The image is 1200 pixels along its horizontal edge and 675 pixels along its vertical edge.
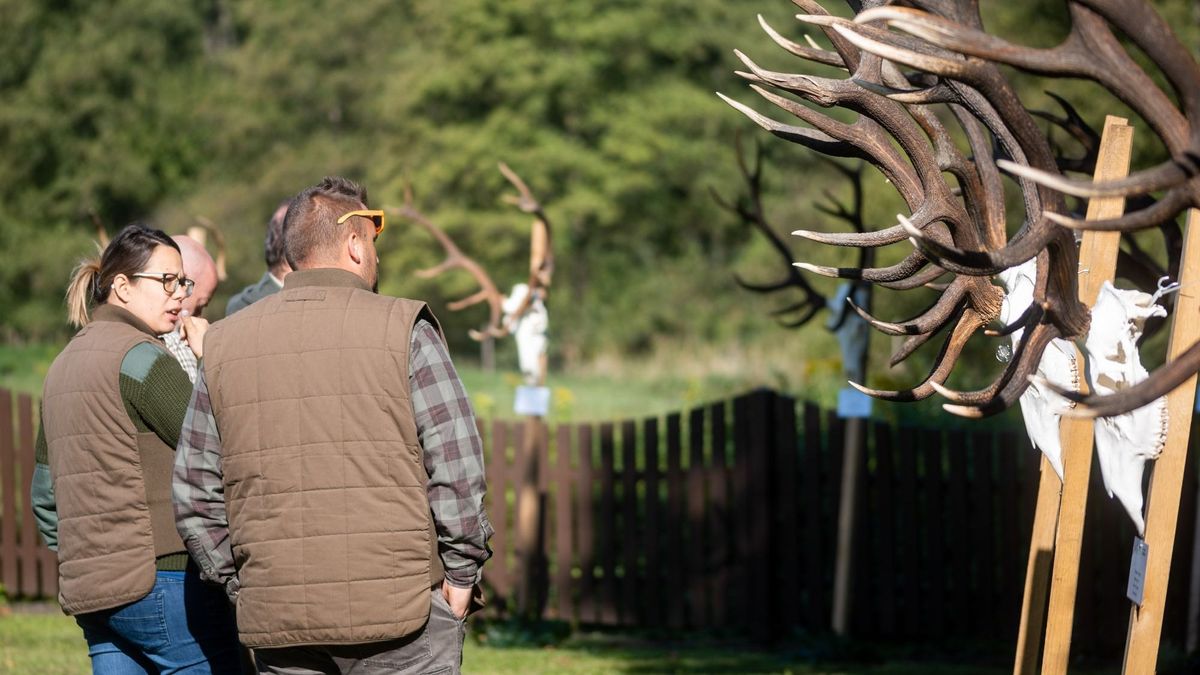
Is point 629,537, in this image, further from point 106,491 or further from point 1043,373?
point 106,491

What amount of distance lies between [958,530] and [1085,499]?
491 centimetres

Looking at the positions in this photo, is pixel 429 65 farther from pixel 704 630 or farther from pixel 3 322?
pixel 704 630

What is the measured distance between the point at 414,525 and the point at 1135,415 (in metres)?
1.92

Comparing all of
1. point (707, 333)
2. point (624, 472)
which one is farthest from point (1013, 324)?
point (707, 333)

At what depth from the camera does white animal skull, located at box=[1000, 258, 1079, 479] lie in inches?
147

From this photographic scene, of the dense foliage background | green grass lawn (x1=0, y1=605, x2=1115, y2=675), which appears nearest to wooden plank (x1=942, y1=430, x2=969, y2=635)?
green grass lawn (x1=0, y1=605, x2=1115, y2=675)

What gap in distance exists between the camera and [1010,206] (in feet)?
44.8

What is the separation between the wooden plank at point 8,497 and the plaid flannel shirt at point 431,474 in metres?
7.36

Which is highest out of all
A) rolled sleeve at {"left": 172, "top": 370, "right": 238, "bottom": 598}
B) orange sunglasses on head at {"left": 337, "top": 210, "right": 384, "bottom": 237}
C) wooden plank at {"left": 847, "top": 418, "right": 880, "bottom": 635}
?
orange sunglasses on head at {"left": 337, "top": 210, "right": 384, "bottom": 237}

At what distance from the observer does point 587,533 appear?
30.2 ft

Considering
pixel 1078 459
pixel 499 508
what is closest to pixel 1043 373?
pixel 1078 459

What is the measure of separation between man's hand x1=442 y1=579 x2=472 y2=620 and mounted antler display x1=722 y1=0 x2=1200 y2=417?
129cm

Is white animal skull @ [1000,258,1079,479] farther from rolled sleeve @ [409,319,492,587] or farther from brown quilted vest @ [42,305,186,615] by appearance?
brown quilted vest @ [42,305,186,615]

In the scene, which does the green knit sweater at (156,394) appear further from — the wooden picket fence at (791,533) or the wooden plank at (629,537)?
the wooden plank at (629,537)
